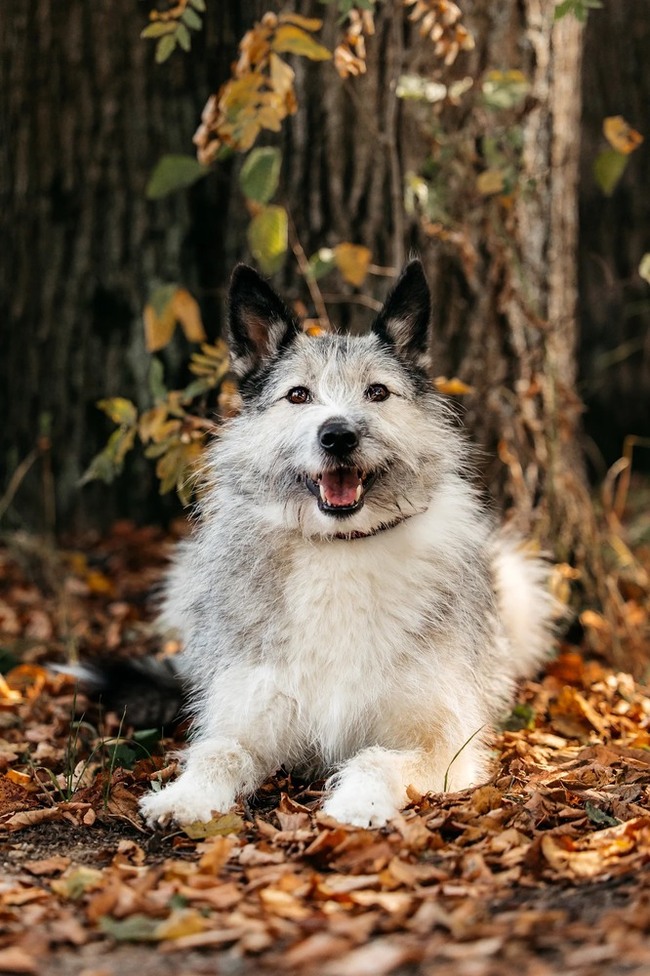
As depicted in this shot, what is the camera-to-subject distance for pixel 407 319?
4047 millimetres

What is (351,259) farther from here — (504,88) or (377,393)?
(377,393)

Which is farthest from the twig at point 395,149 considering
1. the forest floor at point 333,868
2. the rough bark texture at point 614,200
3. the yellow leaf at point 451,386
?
the rough bark texture at point 614,200

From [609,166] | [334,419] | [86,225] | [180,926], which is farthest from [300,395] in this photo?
[86,225]

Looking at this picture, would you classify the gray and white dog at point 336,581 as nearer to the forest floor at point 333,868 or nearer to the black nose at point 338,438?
the black nose at point 338,438

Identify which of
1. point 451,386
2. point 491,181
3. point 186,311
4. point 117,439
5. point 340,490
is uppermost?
point 491,181

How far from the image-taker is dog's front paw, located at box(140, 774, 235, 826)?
10.6 feet

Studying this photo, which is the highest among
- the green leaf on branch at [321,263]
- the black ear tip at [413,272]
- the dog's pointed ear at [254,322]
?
the green leaf on branch at [321,263]

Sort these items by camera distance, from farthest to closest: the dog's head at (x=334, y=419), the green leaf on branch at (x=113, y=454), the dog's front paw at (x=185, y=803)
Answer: the green leaf on branch at (x=113, y=454) < the dog's head at (x=334, y=419) < the dog's front paw at (x=185, y=803)

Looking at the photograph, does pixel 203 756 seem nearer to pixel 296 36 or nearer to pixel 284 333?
pixel 284 333

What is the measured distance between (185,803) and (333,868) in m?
0.62

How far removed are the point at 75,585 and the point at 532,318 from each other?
2922 millimetres

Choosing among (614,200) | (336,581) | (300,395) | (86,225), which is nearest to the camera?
(336,581)

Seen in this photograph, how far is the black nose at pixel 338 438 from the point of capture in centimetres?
342

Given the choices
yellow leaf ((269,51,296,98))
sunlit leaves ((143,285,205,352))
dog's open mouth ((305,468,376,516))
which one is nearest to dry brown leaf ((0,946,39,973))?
dog's open mouth ((305,468,376,516))
